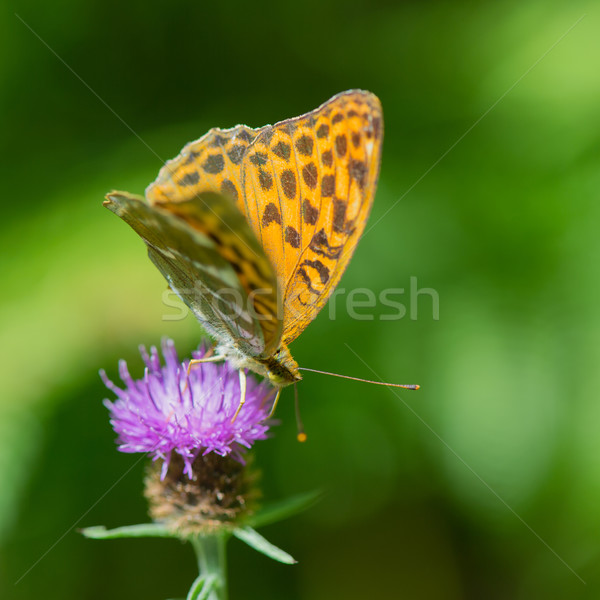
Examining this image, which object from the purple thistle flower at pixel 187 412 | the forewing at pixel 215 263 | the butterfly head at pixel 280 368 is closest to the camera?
the forewing at pixel 215 263

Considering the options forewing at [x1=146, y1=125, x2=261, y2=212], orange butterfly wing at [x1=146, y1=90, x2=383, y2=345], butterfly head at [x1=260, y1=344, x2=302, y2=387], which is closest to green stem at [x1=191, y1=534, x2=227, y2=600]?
butterfly head at [x1=260, y1=344, x2=302, y2=387]

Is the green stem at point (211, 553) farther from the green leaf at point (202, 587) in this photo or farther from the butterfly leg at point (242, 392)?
the butterfly leg at point (242, 392)

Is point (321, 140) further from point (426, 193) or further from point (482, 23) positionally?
point (482, 23)

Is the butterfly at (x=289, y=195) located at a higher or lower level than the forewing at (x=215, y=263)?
higher

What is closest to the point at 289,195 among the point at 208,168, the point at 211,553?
the point at 208,168

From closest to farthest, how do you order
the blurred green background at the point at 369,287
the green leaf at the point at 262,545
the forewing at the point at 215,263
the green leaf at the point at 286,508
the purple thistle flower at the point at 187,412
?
1. the forewing at the point at 215,263
2. the green leaf at the point at 262,545
3. the green leaf at the point at 286,508
4. the purple thistle flower at the point at 187,412
5. the blurred green background at the point at 369,287

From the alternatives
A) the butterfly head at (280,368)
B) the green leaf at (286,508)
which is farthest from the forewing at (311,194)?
the green leaf at (286,508)

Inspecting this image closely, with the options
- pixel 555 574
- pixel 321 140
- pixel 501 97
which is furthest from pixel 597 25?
pixel 555 574
